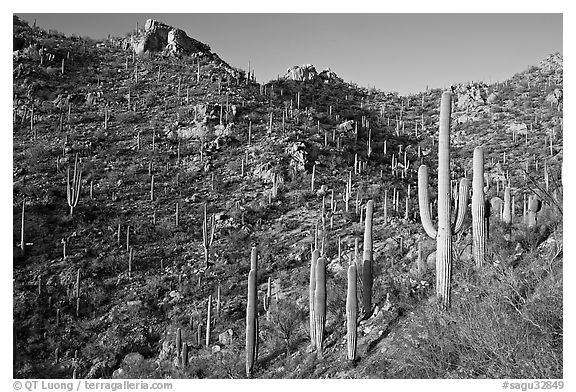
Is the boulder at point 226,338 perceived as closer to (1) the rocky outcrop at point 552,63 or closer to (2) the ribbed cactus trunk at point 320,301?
(2) the ribbed cactus trunk at point 320,301

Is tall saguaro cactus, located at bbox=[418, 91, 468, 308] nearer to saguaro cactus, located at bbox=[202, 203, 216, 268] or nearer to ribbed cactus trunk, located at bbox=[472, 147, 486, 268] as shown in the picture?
ribbed cactus trunk, located at bbox=[472, 147, 486, 268]

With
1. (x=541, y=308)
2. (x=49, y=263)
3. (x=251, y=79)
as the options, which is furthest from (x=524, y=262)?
(x=251, y=79)

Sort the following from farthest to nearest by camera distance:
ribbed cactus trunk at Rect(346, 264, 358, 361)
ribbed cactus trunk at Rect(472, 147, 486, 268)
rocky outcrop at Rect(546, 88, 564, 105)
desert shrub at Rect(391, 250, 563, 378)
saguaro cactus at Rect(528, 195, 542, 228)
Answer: rocky outcrop at Rect(546, 88, 564, 105), saguaro cactus at Rect(528, 195, 542, 228), ribbed cactus trunk at Rect(346, 264, 358, 361), ribbed cactus trunk at Rect(472, 147, 486, 268), desert shrub at Rect(391, 250, 563, 378)

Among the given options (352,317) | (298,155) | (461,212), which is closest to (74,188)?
(298,155)

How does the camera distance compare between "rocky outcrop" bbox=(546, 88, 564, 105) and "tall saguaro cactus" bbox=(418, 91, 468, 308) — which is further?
"rocky outcrop" bbox=(546, 88, 564, 105)

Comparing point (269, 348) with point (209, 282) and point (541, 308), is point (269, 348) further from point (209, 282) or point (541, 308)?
point (541, 308)

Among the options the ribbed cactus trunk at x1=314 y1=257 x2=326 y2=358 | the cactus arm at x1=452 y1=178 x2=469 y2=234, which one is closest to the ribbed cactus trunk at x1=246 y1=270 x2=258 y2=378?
the ribbed cactus trunk at x1=314 y1=257 x2=326 y2=358

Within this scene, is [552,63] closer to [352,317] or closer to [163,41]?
[163,41]
